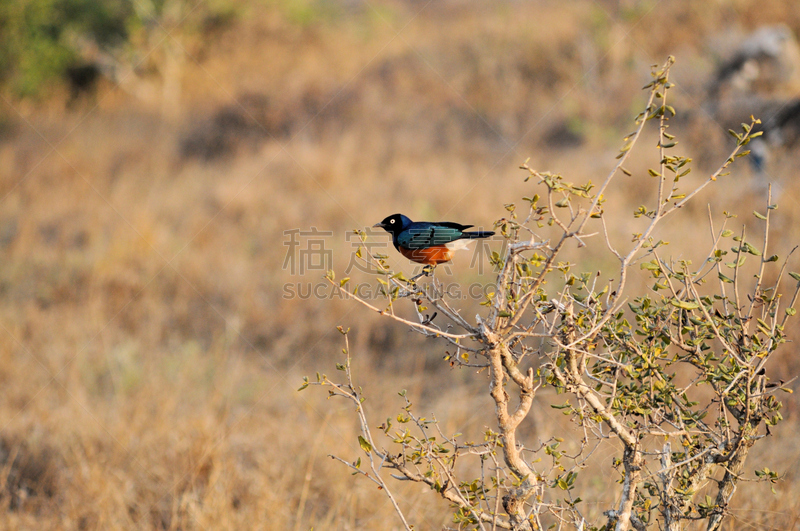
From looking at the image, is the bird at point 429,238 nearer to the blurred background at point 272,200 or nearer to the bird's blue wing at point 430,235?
the bird's blue wing at point 430,235

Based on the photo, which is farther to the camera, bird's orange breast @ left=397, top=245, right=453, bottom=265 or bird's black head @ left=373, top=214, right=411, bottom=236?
bird's black head @ left=373, top=214, right=411, bottom=236

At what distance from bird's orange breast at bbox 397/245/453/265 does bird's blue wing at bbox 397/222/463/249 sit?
40mm

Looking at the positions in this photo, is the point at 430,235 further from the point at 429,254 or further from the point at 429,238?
the point at 429,254

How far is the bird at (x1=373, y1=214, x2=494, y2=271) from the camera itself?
3.18 m

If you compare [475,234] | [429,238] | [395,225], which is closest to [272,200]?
[395,225]

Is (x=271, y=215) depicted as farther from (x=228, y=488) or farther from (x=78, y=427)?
(x=228, y=488)

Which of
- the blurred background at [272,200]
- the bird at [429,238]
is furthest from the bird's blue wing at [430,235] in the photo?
the blurred background at [272,200]

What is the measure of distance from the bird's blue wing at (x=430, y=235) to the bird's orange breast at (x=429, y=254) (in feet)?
0.13

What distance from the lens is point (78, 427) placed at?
4.23 m

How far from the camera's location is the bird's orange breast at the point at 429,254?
10.7 feet

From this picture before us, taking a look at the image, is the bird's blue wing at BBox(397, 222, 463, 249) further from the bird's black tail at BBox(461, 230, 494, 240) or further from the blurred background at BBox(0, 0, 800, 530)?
the blurred background at BBox(0, 0, 800, 530)

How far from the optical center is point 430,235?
3172 millimetres

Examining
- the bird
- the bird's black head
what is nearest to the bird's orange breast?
the bird

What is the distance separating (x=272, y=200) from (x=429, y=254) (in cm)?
595
